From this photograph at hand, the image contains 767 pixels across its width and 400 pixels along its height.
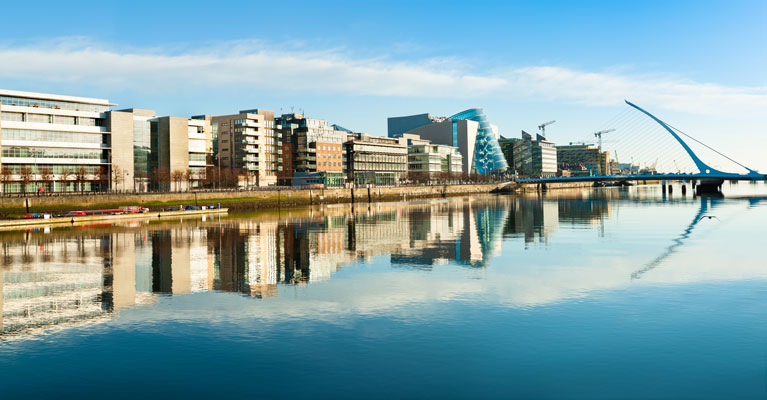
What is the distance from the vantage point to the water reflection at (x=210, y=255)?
22781 mm

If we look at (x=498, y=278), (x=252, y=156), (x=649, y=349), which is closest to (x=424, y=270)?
(x=498, y=278)

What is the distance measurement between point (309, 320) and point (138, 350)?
5010mm

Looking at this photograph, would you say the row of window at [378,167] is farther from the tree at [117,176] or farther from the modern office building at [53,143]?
the modern office building at [53,143]

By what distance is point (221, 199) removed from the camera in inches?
3497

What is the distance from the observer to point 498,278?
26.2 meters

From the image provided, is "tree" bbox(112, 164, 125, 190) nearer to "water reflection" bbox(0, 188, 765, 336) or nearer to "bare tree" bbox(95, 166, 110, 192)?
"bare tree" bbox(95, 166, 110, 192)

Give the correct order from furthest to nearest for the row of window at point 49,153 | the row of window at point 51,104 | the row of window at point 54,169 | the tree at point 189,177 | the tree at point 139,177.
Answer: the tree at point 189,177
the tree at point 139,177
the row of window at point 51,104
the row of window at point 49,153
the row of window at point 54,169

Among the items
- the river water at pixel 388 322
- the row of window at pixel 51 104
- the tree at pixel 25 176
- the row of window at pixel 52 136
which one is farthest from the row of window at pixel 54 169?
the river water at pixel 388 322

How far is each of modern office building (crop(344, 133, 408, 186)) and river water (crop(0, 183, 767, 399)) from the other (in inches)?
4872

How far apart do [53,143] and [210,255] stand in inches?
2634

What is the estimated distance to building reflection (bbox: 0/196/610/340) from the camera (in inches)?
890

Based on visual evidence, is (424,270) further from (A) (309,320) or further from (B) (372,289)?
(A) (309,320)

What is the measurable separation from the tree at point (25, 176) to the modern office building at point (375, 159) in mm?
82978

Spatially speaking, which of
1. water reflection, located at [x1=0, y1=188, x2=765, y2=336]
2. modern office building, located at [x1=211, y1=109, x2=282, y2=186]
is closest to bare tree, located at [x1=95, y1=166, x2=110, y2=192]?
modern office building, located at [x1=211, y1=109, x2=282, y2=186]
